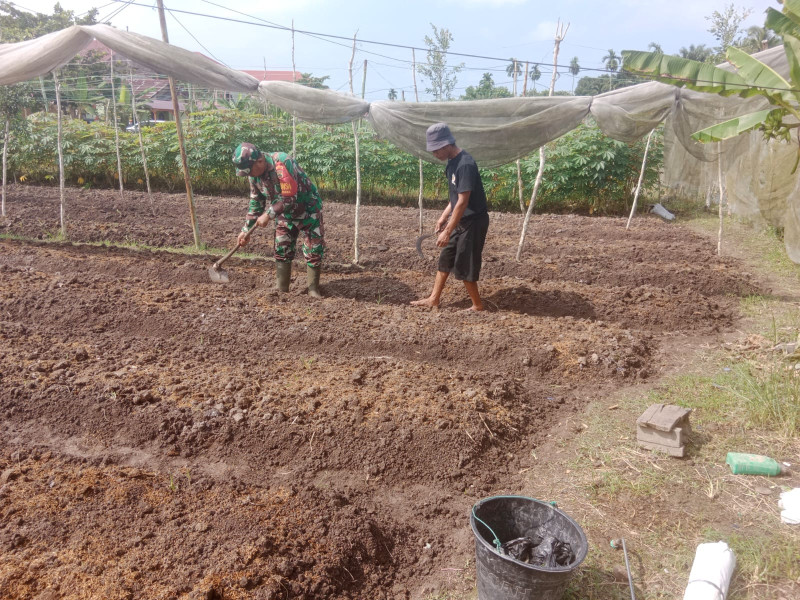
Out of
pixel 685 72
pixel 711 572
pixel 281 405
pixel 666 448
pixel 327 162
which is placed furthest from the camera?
pixel 327 162

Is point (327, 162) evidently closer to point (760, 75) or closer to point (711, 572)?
point (760, 75)

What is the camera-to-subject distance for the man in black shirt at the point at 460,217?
440cm

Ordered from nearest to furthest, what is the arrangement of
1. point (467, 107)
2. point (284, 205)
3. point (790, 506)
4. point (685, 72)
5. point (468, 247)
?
point (790, 506)
point (685, 72)
point (468, 247)
point (284, 205)
point (467, 107)

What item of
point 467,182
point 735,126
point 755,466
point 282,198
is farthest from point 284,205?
point 755,466

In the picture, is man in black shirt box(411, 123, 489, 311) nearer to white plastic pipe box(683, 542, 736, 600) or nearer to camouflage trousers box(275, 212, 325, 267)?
camouflage trousers box(275, 212, 325, 267)

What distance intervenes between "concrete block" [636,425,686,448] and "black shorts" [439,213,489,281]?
6.71 feet

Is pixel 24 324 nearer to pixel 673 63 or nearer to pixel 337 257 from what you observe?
pixel 337 257

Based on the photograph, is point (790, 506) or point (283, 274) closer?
point (790, 506)

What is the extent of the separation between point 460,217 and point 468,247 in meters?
0.31

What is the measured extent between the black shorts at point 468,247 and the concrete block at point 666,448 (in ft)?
6.88

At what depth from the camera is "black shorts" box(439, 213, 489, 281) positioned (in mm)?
4664

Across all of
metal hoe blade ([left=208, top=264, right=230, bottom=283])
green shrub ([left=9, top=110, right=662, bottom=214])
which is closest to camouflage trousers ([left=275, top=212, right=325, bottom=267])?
metal hoe blade ([left=208, top=264, right=230, bottom=283])

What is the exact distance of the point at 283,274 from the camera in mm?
5199

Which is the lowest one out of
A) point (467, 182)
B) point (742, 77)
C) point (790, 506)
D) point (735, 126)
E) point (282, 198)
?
point (790, 506)
